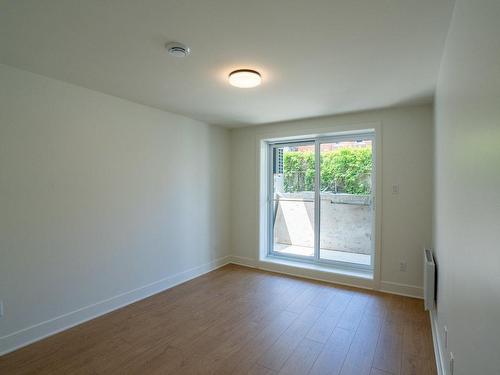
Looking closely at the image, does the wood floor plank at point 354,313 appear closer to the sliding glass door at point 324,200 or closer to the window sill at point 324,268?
the window sill at point 324,268

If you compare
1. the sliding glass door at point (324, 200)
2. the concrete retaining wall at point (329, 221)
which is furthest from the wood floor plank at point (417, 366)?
the concrete retaining wall at point (329, 221)

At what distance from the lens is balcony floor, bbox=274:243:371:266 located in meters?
3.99

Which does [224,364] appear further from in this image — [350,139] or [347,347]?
[350,139]

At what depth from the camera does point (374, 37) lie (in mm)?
1800

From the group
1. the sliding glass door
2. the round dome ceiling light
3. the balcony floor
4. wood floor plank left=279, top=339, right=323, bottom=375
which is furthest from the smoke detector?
the balcony floor

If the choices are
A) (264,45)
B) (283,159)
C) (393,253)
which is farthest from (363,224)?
(264,45)

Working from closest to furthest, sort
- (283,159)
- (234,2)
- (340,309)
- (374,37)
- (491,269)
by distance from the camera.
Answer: (491,269), (234,2), (374,37), (340,309), (283,159)

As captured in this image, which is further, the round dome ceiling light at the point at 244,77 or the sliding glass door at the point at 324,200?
the sliding glass door at the point at 324,200

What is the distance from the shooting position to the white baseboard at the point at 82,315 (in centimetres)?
227

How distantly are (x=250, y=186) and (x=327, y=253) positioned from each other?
1.69 m

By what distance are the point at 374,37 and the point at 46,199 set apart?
3.06 meters

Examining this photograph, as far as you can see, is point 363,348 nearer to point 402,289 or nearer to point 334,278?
point 402,289

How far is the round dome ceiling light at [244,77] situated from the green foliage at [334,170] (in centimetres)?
217

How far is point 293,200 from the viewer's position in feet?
15.1
